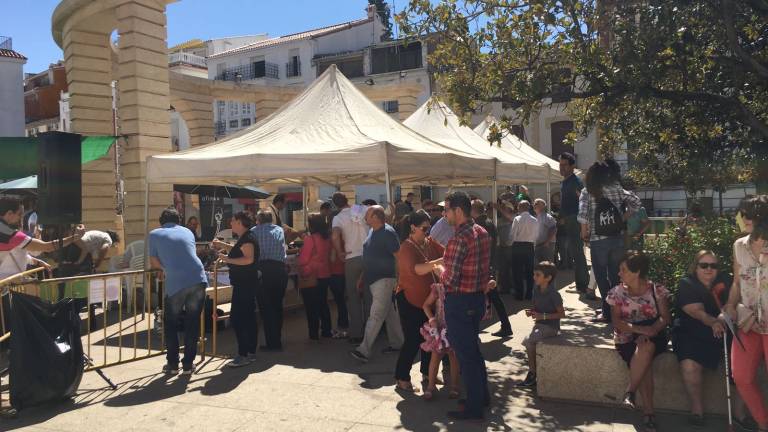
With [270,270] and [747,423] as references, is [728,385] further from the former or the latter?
[270,270]

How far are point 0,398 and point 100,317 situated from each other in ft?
14.9

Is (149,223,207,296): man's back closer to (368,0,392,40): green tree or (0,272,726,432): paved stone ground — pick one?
(0,272,726,432): paved stone ground

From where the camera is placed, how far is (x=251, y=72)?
152 ft

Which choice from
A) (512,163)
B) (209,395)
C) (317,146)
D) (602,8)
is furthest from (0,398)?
(512,163)

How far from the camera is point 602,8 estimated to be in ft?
24.3

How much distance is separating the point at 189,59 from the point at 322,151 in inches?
1827

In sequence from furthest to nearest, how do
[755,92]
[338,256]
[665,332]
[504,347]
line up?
[755,92] → [338,256] → [504,347] → [665,332]

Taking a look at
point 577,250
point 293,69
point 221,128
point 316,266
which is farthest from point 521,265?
point 221,128

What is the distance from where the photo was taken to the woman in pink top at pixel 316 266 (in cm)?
727

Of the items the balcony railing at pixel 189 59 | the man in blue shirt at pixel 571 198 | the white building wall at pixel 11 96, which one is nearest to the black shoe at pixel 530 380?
the man in blue shirt at pixel 571 198

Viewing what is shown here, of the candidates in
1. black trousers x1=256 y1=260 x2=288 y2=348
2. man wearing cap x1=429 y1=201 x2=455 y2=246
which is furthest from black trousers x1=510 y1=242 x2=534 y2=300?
black trousers x1=256 y1=260 x2=288 y2=348

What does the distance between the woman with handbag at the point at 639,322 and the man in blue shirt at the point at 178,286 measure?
12.5 feet

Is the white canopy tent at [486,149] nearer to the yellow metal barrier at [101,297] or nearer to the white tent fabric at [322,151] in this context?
the white tent fabric at [322,151]

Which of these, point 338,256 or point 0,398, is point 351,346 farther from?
point 0,398
